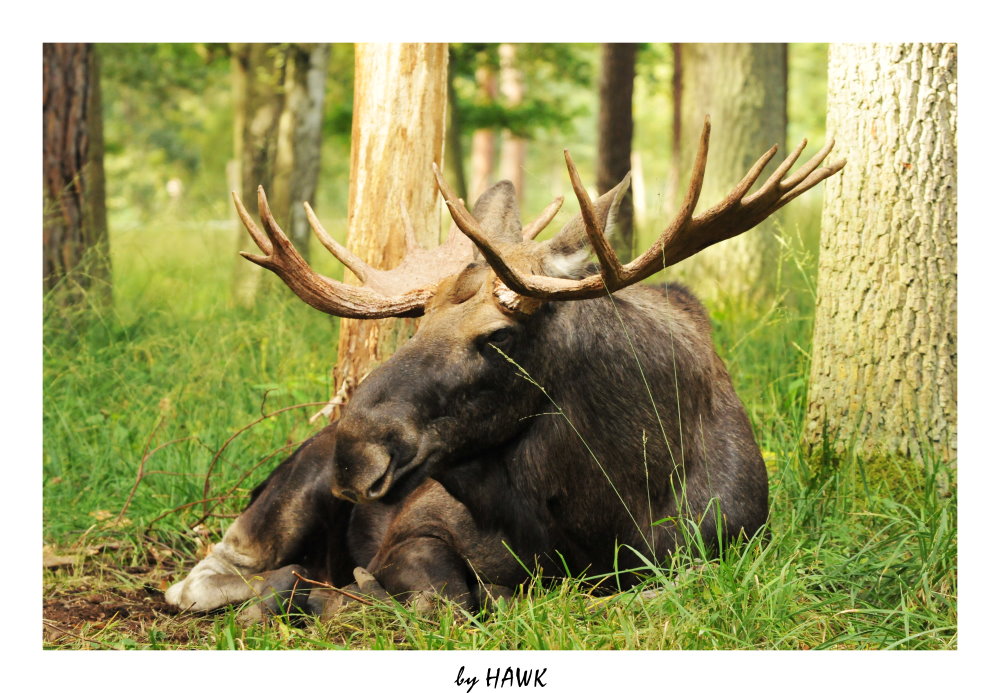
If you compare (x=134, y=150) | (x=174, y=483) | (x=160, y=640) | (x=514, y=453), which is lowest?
(x=160, y=640)

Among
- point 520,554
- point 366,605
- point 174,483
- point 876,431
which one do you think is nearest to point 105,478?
point 174,483

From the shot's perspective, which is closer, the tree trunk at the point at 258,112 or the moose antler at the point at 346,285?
the moose antler at the point at 346,285

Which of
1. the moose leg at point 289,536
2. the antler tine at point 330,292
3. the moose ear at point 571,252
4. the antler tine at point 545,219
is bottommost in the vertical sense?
the moose leg at point 289,536

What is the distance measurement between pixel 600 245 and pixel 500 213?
1.02m

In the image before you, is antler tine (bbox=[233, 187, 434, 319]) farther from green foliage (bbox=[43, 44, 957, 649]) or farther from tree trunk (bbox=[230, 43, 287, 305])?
tree trunk (bbox=[230, 43, 287, 305])

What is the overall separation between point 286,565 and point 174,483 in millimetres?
1147

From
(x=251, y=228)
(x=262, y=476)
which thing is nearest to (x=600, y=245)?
(x=251, y=228)

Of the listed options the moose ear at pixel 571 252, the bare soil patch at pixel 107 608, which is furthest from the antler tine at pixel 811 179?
the bare soil patch at pixel 107 608

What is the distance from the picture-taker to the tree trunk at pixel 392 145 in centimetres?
572

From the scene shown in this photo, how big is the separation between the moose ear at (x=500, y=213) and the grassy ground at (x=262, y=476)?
1.55 metres

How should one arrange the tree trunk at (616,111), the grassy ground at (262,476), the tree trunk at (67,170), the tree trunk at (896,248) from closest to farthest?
the grassy ground at (262,476), the tree trunk at (896,248), the tree trunk at (67,170), the tree trunk at (616,111)

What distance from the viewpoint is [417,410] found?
4.02 m

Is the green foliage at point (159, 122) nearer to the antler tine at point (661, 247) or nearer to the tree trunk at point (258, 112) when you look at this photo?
the tree trunk at point (258, 112)

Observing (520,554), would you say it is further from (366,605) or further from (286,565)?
(286,565)
